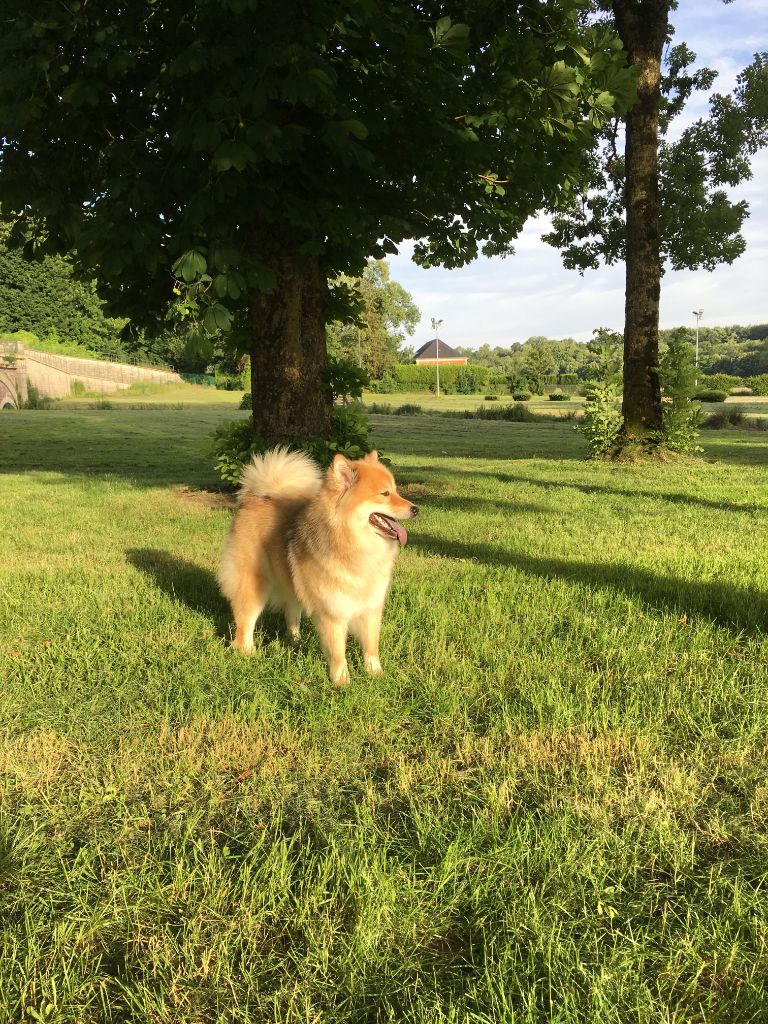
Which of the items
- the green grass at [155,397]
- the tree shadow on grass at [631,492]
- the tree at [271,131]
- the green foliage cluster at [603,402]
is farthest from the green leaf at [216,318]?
the green grass at [155,397]

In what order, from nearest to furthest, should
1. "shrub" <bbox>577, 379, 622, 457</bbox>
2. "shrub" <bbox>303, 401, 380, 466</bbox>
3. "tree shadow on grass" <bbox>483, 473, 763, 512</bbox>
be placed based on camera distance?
"tree shadow on grass" <bbox>483, 473, 763, 512</bbox>, "shrub" <bbox>303, 401, 380, 466</bbox>, "shrub" <bbox>577, 379, 622, 457</bbox>

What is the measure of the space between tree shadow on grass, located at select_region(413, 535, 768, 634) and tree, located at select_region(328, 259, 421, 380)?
6329 cm

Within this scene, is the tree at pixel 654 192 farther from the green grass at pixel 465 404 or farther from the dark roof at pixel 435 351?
the dark roof at pixel 435 351

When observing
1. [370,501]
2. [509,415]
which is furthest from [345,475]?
[509,415]

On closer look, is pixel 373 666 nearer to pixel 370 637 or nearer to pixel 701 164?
pixel 370 637

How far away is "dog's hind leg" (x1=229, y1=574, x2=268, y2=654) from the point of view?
3984 mm

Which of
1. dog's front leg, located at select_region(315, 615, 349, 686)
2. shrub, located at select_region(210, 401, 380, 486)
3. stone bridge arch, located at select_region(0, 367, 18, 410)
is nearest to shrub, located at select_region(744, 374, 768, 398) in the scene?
stone bridge arch, located at select_region(0, 367, 18, 410)

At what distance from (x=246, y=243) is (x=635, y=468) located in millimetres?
8591

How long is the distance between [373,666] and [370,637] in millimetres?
164

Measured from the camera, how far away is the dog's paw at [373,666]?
11.8 feet

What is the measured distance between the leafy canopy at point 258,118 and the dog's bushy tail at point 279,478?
2.72m

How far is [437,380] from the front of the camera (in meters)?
75.2

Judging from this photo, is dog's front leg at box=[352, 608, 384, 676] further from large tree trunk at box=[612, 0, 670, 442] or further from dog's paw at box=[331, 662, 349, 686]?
large tree trunk at box=[612, 0, 670, 442]

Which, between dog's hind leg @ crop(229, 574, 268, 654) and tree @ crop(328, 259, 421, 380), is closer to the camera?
dog's hind leg @ crop(229, 574, 268, 654)
